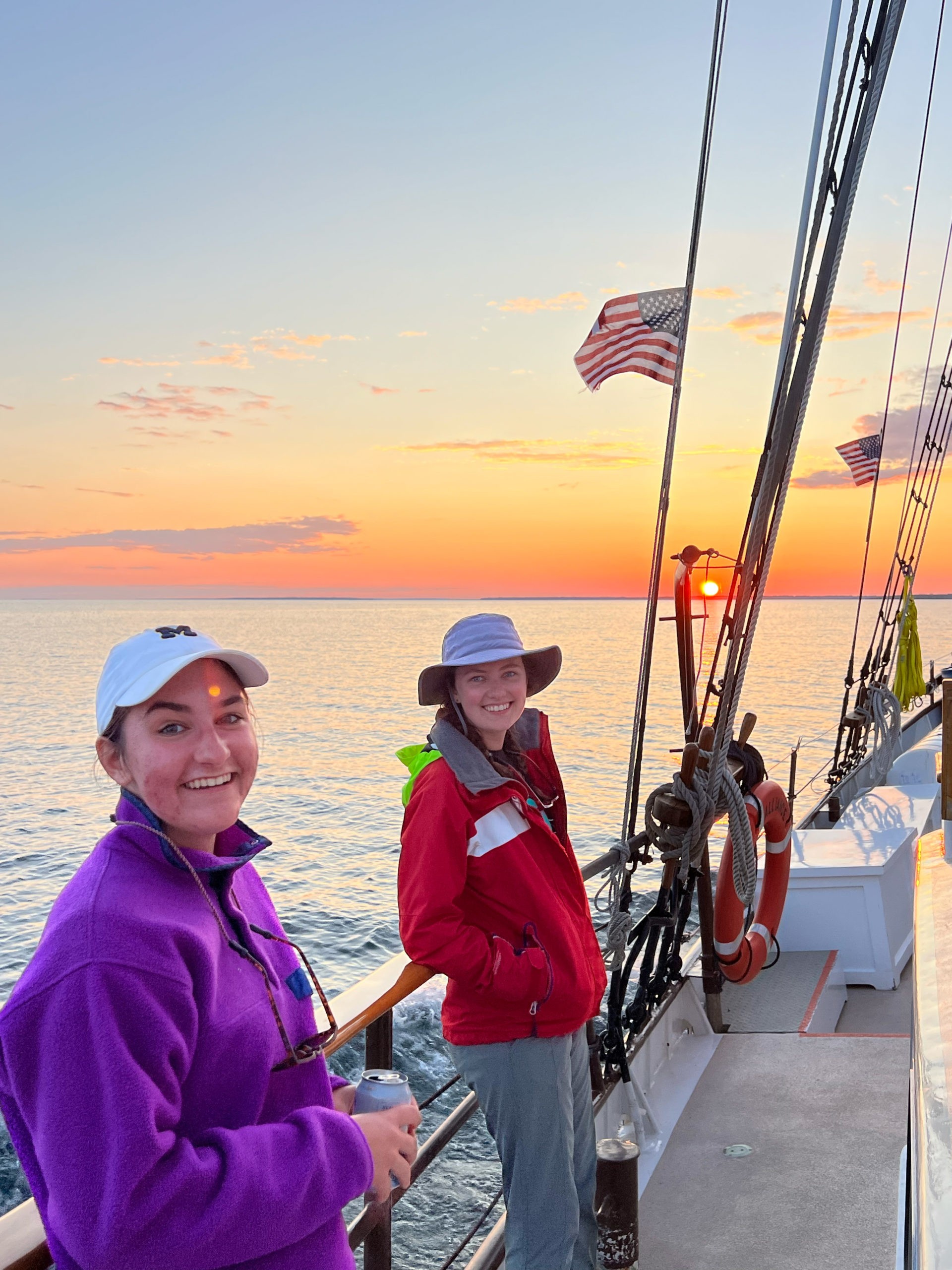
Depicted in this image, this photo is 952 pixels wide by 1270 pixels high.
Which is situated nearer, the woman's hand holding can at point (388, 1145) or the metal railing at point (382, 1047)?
the woman's hand holding can at point (388, 1145)

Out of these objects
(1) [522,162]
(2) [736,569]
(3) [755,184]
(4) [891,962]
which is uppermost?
(1) [522,162]

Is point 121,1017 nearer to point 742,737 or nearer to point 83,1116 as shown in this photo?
point 83,1116

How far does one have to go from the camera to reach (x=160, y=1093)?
44.7 inches

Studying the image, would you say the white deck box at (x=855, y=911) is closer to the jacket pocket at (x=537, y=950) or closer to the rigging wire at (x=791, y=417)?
the rigging wire at (x=791, y=417)

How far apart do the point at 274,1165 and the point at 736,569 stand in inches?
127

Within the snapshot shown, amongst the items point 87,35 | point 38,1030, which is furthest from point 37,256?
point 38,1030

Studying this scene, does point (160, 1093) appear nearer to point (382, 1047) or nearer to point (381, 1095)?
point (381, 1095)

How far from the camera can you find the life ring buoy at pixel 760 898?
4590mm

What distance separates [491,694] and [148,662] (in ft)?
4.44

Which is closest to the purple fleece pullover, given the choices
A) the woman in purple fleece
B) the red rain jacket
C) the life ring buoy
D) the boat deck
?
the woman in purple fleece

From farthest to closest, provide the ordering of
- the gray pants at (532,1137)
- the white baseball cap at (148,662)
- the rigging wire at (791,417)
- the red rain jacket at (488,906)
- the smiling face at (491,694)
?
the rigging wire at (791,417), the smiling face at (491,694), the gray pants at (532,1137), the red rain jacket at (488,906), the white baseball cap at (148,662)

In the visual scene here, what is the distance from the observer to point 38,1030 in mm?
1089

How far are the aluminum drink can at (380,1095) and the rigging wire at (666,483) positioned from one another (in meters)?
2.44

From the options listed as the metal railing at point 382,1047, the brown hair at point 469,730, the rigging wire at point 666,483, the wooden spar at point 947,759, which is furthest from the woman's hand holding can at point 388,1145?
the rigging wire at point 666,483
